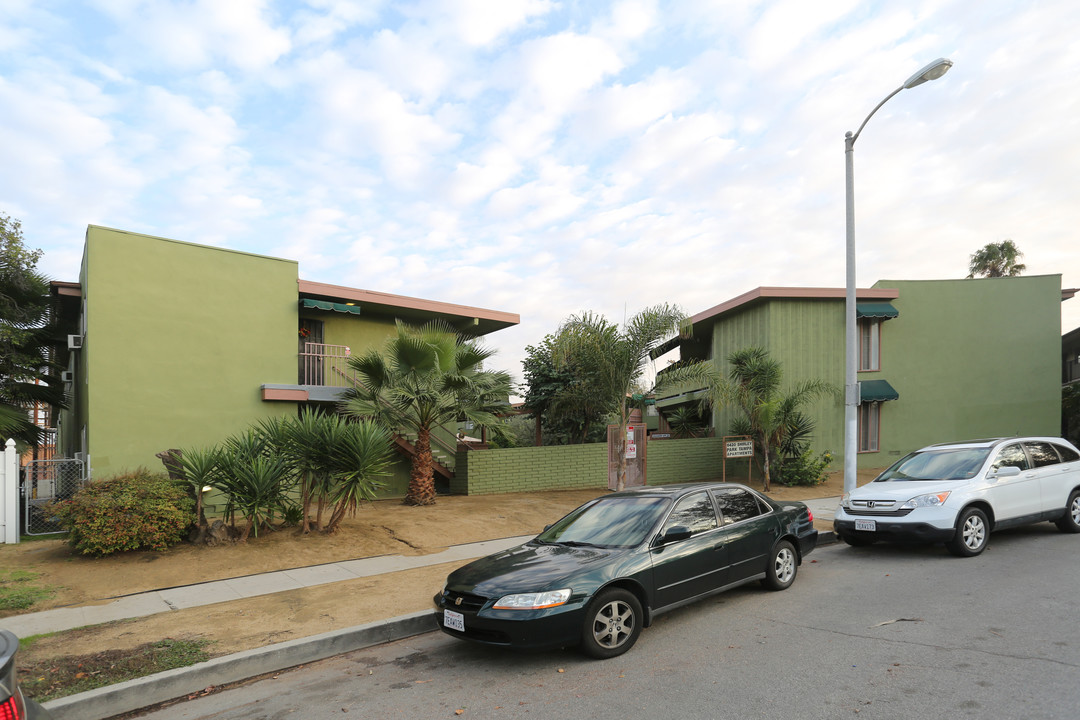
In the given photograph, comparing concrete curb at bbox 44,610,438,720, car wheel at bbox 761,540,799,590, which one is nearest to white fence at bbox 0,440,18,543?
concrete curb at bbox 44,610,438,720

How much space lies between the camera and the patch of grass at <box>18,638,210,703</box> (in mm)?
4773

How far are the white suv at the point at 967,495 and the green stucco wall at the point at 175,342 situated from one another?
40.6 ft

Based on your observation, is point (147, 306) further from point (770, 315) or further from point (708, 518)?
point (770, 315)

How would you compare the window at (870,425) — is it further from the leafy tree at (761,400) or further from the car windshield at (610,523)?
the car windshield at (610,523)

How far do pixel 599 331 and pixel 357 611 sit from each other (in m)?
10.5

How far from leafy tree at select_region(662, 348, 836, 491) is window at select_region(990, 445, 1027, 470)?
6.80 metres

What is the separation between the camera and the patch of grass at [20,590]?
6.79 m

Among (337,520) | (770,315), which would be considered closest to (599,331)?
(770,315)

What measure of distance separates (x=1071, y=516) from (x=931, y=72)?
23.6ft

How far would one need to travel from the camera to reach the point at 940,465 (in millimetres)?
9477

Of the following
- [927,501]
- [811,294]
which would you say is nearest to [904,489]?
[927,501]

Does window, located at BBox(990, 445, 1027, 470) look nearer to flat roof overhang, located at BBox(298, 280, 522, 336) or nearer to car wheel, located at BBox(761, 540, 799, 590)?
car wheel, located at BBox(761, 540, 799, 590)

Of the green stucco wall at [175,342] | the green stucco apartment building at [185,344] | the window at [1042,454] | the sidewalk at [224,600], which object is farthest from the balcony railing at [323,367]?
the window at [1042,454]

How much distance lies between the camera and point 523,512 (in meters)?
12.7
